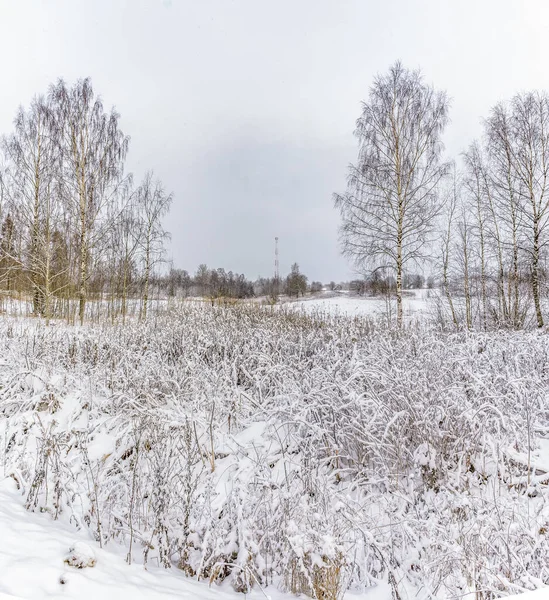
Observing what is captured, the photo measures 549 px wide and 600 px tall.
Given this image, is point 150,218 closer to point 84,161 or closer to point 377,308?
point 84,161

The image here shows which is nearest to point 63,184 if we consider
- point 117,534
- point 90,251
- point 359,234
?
point 90,251

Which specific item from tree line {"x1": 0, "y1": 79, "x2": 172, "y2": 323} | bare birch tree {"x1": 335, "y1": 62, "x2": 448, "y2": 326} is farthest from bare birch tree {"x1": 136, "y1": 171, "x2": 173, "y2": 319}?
bare birch tree {"x1": 335, "y1": 62, "x2": 448, "y2": 326}

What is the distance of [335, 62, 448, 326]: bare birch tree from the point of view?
405 inches

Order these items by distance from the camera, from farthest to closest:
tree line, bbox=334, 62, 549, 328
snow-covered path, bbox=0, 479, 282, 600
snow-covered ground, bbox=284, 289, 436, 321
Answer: snow-covered ground, bbox=284, 289, 436, 321 → tree line, bbox=334, 62, 549, 328 → snow-covered path, bbox=0, 479, 282, 600

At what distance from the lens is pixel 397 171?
10.3m

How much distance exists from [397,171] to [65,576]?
11.6 m

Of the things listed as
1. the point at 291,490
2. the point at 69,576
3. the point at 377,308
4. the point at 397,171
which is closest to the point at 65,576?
the point at 69,576

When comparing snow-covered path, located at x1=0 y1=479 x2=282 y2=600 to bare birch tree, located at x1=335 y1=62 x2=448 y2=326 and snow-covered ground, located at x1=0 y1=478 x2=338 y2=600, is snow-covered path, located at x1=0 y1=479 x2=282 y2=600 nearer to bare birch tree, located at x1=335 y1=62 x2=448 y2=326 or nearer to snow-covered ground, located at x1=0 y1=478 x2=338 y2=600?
snow-covered ground, located at x1=0 y1=478 x2=338 y2=600

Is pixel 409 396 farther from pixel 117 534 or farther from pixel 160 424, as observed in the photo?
pixel 117 534

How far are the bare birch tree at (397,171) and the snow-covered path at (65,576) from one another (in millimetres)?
9631

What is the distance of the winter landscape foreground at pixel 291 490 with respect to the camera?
1574mm

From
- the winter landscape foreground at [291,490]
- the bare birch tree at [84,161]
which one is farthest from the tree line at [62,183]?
the winter landscape foreground at [291,490]

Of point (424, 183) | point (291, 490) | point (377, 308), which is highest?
point (424, 183)

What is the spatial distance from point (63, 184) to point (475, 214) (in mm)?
16101
